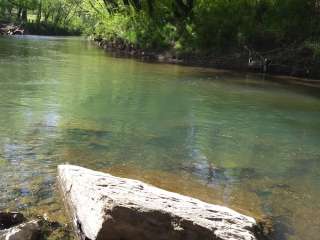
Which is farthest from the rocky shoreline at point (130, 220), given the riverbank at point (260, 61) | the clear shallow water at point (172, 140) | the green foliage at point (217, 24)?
the green foliage at point (217, 24)

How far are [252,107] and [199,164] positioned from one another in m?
8.47

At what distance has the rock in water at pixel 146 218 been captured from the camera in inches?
265

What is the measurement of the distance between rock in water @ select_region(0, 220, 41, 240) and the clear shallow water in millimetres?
901

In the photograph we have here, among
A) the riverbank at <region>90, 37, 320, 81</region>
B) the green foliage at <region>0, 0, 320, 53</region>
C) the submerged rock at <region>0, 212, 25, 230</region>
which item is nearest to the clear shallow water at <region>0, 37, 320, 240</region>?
the submerged rock at <region>0, 212, 25, 230</region>

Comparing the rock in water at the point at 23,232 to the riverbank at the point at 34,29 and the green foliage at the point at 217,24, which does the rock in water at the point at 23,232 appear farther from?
the riverbank at the point at 34,29

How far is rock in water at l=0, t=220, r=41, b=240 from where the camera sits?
677cm

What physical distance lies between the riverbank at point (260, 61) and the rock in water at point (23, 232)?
929 inches

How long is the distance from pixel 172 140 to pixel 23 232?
24.0 ft

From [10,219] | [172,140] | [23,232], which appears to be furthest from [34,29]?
[23,232]

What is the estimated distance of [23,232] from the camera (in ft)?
22.6

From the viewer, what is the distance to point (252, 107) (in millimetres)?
19750

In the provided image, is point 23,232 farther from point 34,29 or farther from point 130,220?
point 34,29

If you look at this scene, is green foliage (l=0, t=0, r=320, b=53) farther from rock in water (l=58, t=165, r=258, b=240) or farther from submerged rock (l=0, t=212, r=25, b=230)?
submerged rock (l=0, t=212, r=25, b=230)

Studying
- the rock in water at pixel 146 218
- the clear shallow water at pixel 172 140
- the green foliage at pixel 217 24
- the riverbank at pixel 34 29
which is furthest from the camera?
the riverbank at pixel 34 29
